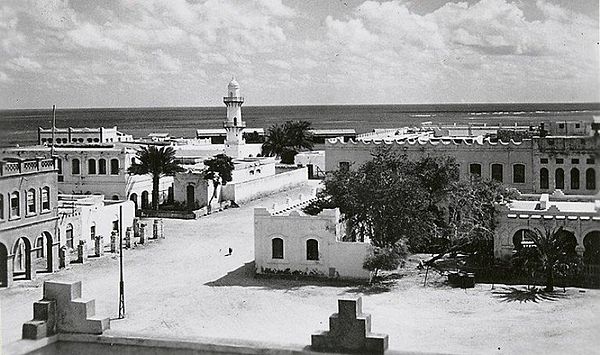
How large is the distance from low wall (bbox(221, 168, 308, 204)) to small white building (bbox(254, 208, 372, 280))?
22.4 meters

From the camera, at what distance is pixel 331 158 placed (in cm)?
5094

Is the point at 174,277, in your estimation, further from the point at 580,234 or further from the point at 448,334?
the point at 580,234

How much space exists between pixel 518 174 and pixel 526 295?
18834mm

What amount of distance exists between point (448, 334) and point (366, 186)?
11.3 meters

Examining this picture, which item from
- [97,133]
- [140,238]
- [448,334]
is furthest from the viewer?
[97,133]

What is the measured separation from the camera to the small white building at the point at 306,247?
32281mm

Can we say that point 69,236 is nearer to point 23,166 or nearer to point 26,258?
point 26,258

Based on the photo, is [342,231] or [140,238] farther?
[140,238]

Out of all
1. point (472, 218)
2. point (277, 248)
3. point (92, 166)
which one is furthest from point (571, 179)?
point (92, 166)

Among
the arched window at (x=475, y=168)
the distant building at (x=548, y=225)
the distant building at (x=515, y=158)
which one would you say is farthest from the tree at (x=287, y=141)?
the distant building at (x=548, y=225)

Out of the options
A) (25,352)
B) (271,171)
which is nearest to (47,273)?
(25,352)

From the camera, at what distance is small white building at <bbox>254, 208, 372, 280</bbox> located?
32.3 meters

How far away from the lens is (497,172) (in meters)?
46.9

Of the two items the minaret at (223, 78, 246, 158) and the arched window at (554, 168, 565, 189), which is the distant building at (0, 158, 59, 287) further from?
the minaret at (223, 78, 246, 158)
